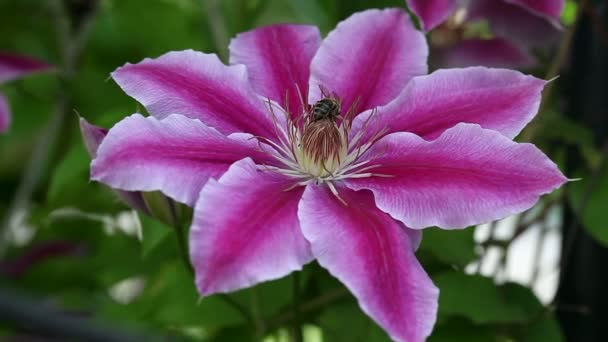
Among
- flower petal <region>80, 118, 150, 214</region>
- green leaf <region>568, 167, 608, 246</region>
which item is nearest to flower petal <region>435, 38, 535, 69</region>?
green leaf <region>568, 167, 608, 246</region>

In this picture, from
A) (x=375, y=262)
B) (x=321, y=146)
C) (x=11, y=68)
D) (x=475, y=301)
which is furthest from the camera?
(x=11, y=68)

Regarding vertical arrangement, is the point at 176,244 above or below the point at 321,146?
below

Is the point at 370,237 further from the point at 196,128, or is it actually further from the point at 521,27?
the point at 521,27

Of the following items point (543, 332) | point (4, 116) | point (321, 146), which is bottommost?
point (543, 332)

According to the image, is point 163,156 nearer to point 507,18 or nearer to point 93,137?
point 93,137

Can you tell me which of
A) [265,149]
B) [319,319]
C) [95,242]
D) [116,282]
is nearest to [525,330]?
[319,319]

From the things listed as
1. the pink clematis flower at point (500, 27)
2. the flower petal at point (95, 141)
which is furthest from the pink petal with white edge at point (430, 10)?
the flower petal at point (95, 141)

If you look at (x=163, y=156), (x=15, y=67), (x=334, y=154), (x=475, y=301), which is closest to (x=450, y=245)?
(x=475, y=301)

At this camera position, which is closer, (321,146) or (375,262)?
(375,262)
